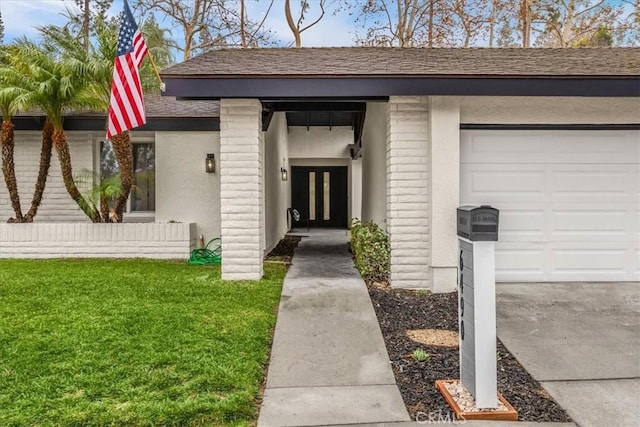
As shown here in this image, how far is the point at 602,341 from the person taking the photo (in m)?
4.19

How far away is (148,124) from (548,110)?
734 cm

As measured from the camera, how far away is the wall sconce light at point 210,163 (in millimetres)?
9125

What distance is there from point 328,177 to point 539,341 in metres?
12.5

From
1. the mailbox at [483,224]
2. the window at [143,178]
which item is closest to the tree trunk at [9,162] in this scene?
the window at [143,178]

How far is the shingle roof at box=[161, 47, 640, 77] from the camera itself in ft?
19.1

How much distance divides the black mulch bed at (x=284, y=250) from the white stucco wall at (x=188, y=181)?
137 cm

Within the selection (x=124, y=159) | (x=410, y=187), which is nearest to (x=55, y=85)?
(x=124, y=159)

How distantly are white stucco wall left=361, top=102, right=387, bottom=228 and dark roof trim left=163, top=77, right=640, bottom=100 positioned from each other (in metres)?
1.12

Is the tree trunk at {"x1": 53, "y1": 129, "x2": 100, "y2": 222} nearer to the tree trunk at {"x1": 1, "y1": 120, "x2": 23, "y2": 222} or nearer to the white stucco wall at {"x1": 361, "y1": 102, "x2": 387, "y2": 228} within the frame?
the tree trunk at {"x1": 1, "y1": 120, "x2": 23, "y2": 222}

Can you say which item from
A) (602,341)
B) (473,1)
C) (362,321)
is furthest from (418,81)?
(473,1)

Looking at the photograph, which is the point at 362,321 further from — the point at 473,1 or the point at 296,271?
the point at 473,1

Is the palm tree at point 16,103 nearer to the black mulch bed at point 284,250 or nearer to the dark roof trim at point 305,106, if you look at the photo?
the dark roof trim at point 305,106

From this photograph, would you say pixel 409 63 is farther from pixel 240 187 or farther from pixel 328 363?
pixel 328 363

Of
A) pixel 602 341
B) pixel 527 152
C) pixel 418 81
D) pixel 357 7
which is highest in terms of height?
pixel 357 7
